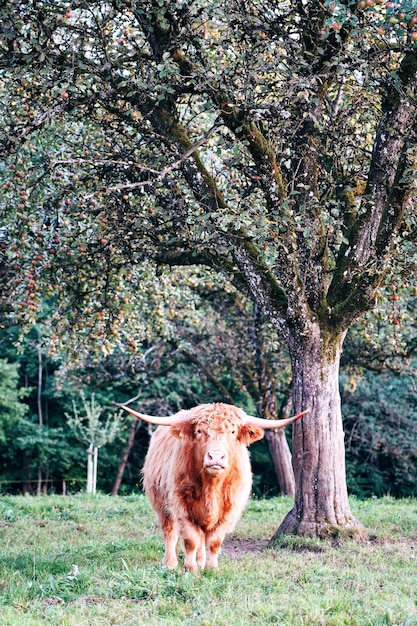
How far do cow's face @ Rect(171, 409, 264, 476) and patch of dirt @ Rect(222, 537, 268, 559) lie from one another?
1.66 meters

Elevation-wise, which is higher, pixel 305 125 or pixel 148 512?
pixel 305 125

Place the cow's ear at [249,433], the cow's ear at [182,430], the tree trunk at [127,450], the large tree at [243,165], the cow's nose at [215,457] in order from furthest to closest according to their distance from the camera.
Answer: the tree trunk at [127,450] < the large tree at [243,165] < the cow's ear at [249,433] < the cow's ear at [182,430] < the cow's nose at [215,457]

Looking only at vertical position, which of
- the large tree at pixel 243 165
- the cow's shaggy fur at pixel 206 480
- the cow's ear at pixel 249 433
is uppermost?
the large tree at pixel 243 165

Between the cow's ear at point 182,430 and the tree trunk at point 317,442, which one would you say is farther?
the tree trunk at point 317,442

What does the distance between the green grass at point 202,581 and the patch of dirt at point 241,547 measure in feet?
→ 0.18

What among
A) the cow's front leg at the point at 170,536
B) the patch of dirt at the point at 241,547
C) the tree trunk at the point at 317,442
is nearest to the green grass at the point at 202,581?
the patch of dirt at the point at 241,547

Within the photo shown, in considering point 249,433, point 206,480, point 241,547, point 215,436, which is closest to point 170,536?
A: point 206,480

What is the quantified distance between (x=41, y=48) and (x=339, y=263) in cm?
463

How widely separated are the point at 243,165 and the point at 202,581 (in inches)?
208

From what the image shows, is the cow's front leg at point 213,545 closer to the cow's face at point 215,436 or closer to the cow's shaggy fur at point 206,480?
the cow's shaggy fur at point 206,480

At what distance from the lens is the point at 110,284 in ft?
38.2

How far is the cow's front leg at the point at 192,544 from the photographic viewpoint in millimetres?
7746

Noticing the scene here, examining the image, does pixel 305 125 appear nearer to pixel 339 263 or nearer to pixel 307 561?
pixel 339 263

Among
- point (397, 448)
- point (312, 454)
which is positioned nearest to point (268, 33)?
point (312, 454)
